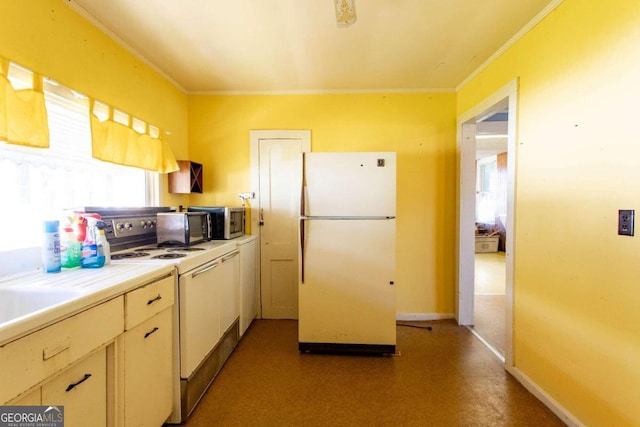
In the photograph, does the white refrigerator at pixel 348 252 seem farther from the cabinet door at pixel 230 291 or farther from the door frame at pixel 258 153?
the door frame at pixel 258 153

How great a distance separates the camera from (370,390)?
194cm

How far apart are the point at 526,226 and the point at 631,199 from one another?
0.68m

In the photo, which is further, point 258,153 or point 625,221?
point 258,153

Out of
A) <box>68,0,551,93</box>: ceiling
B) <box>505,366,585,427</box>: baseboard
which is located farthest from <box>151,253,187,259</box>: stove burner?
<box>505,366,585,427</box>: baseboard

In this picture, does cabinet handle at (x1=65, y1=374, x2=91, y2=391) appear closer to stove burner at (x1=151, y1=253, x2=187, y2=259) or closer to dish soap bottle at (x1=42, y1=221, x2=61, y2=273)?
dish soap bottle at (x1=42, y1=221, x2=61, y2=273)

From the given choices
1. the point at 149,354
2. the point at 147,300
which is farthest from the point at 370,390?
the point at 147,300

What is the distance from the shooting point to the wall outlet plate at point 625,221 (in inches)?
50.9

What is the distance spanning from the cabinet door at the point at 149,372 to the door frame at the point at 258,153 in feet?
5.16

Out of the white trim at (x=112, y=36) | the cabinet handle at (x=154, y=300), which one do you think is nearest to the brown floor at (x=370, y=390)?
the cabinet handle at (x=154, y=300)

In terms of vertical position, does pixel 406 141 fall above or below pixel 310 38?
below

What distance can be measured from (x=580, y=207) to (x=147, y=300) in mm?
2315

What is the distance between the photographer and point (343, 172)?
229 cm

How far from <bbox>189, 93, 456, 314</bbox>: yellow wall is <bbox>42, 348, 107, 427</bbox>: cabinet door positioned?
220 centimetres

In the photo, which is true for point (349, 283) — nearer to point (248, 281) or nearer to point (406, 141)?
point (248, 281)
